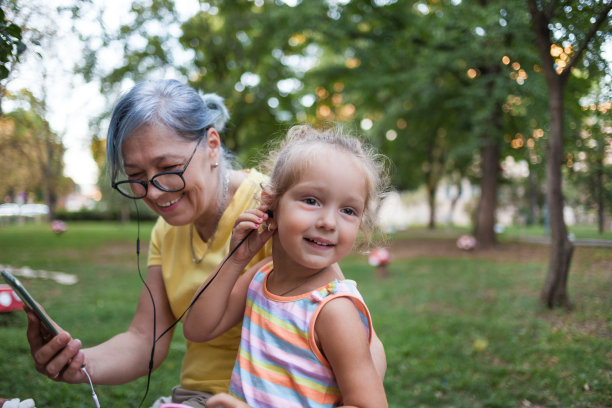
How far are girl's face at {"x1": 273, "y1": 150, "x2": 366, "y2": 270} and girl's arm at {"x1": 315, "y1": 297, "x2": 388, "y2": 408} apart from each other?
0.18 m

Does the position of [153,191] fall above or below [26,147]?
below

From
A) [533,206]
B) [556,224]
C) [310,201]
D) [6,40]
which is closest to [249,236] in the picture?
[310,201]

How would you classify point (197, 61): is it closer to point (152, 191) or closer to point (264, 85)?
point (264, 85)

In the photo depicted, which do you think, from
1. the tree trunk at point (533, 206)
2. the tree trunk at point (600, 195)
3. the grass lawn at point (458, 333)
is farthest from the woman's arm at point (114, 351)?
the tree trunk at point (533, 206)

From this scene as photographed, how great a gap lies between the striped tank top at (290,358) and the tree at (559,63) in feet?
6.55

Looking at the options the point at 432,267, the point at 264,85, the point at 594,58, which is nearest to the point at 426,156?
the point at 264,85

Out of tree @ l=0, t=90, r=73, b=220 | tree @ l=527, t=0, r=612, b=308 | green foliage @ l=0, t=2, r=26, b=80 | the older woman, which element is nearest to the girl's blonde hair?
the older woman

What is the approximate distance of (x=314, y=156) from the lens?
1509mm

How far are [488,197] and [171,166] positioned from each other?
12.4 meters

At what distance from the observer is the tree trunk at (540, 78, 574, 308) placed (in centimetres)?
514

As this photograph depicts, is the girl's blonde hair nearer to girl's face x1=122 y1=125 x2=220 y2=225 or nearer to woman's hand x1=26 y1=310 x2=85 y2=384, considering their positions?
girl's face x1=122 y1=125 x2=220 y2=225

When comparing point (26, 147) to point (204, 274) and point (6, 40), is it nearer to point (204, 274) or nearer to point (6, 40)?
point (6, 40)

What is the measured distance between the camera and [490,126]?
1133 cm

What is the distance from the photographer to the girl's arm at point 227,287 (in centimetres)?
Result: 162
